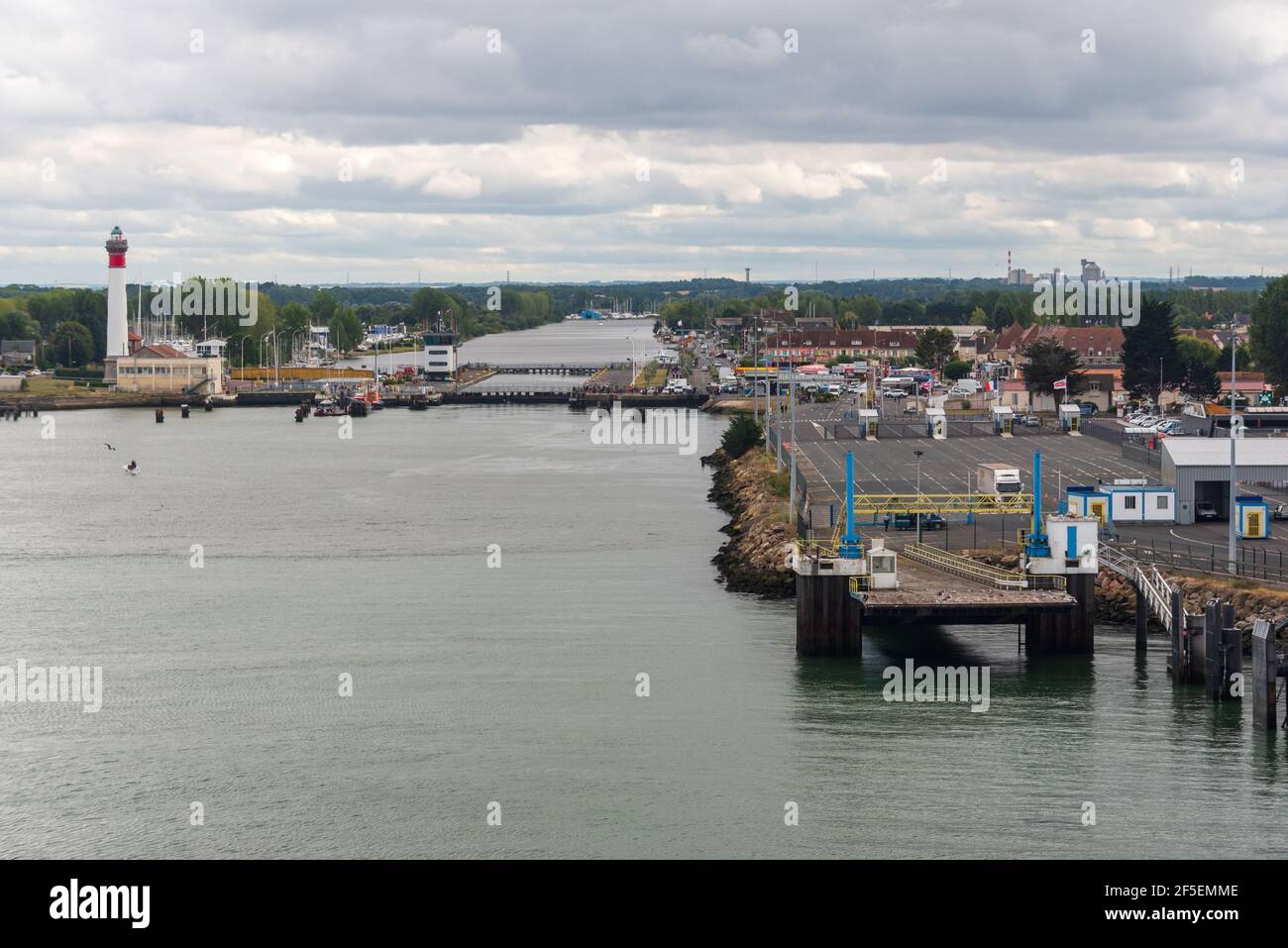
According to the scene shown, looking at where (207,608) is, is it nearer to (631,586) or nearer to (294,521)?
(631,586)

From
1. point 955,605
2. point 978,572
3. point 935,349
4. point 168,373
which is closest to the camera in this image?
point 955,605

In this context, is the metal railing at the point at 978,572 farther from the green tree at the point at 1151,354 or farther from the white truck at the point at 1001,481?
the green tree at the point at 1151,354

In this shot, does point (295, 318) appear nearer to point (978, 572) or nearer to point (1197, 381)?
point (1197, 381)

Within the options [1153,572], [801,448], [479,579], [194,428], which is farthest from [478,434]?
[1153,572]

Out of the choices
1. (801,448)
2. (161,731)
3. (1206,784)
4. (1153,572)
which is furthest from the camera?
(801,448)

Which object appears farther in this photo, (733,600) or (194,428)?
(194,428)

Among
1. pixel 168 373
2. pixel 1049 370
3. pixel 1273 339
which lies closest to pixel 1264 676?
pixel 1049 370

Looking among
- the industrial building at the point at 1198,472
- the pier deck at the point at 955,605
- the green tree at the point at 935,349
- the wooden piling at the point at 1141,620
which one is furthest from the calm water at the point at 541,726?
the green tree at the point at 935,349

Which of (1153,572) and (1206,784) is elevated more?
(1153,572)
